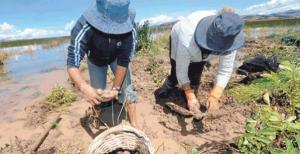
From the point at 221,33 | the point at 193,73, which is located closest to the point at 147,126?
the point at 193,73

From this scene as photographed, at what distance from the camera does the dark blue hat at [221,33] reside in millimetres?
3080

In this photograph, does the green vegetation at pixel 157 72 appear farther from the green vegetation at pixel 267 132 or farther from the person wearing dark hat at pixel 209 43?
the green vegetation at pixel 267 132

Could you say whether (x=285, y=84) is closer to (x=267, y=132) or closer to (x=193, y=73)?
(x=267, y=132)

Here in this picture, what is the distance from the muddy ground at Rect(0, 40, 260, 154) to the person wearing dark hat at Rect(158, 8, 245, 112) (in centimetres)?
29

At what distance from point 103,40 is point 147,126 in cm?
129

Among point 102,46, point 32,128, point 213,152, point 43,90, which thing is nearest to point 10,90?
point 43,90

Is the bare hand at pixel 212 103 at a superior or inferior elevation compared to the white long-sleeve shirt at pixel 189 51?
inferior

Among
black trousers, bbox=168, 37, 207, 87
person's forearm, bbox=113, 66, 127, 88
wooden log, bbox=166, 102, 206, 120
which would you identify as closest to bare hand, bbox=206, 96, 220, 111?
wooden log, bbox=166, 102, 206, 120

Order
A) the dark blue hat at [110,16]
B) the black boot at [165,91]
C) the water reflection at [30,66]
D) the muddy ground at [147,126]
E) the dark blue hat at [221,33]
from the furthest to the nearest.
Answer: the water reflection at [30,66] → the black boot at [165,91] → the muddy ground at [147,126] → the dark blue hat at [221,33] → the dark blue hat at [110,16]

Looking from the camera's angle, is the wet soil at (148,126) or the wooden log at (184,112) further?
the wooden log at (184,112)

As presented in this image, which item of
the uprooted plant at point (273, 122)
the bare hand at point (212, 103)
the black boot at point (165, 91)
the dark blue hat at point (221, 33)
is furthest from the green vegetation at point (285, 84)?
the black boot at point (165, 91)

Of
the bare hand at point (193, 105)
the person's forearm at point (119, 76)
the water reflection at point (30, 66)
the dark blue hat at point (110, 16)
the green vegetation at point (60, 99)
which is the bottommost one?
the water reflection at point (30, 66)

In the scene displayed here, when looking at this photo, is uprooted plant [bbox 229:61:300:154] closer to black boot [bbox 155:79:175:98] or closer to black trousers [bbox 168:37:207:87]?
black trousers [bbox 168:37:207:87]

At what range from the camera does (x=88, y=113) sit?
14.1ft
